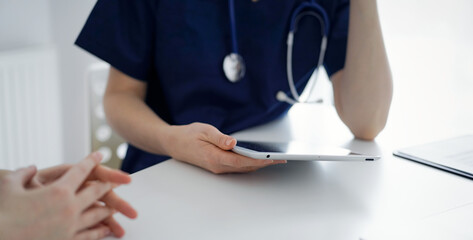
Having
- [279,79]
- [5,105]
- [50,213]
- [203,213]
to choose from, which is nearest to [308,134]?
[279,79]

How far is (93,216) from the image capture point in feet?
1.44

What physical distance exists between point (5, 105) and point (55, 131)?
273 mm

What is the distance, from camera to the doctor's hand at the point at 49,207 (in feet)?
1.34

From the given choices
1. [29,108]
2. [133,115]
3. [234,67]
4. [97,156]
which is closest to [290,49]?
[234,67]

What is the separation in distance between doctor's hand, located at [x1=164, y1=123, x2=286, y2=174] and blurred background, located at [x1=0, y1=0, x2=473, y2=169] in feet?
1.79

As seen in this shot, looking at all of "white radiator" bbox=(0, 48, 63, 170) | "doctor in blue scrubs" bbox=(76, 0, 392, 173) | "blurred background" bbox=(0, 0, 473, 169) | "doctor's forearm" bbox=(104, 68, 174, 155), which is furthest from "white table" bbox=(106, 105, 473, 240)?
"white radiator" bbox=(0, 48, 63, 170)

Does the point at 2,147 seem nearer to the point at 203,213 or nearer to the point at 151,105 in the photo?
the point at 151,105

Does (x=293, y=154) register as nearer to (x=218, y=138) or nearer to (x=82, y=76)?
(x=218, y=138)

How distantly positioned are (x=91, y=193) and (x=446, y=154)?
63cm

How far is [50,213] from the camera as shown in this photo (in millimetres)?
410

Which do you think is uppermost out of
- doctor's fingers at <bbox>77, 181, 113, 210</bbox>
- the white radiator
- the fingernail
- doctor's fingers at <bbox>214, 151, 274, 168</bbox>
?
the fingernail

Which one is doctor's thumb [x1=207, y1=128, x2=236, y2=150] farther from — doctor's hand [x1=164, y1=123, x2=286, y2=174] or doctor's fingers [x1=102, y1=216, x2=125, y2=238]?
doctor's fingers [x1=102, y1=216, x2=125, y2=238]

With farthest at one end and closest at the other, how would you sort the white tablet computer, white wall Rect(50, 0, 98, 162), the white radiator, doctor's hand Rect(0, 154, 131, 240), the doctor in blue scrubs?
white wall Rect(50, 0, 98, 162) < the white radiator < the doctor in blue scrubs < the white tablet computer < doctor's hand Rect(0, 154, 131, 240)

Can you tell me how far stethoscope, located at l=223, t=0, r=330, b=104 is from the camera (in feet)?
3.06
